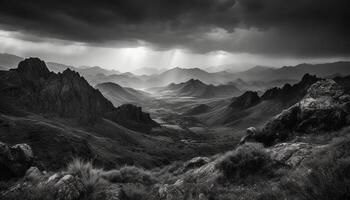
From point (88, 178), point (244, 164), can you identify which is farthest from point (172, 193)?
point (244, 164)

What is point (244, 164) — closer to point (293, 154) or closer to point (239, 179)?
point (239, 179)

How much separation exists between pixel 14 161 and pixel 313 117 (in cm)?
2094

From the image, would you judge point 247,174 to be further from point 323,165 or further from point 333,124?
point 333,124

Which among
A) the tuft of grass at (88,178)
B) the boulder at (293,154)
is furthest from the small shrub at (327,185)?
the tuft of grass at (88,178)

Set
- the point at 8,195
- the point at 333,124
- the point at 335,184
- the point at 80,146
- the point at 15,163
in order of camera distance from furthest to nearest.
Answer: the point at 80,146
the point at 333,124
the point at 15,163
the point at 8,195
the point at 335,184

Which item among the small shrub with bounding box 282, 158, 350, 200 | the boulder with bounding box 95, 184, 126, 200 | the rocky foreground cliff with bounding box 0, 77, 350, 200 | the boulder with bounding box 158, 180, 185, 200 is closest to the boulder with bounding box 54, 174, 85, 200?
the rocky foreground cliff with bounding box 0, 77, 350, 200

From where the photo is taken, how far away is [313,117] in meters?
19.7

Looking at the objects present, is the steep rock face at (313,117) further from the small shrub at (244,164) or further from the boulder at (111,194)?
the boulder at (111,194)

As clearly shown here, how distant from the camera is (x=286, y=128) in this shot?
68.2 feet

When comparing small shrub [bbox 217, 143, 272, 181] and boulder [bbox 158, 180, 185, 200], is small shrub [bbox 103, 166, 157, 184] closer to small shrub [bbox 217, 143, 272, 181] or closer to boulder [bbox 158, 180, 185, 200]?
boulder [bbox 158, 180, 185, 200]

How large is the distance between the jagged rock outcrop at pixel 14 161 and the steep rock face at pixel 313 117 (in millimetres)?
16592

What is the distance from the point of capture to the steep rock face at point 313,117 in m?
18.9

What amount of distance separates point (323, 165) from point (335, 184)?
183 cm

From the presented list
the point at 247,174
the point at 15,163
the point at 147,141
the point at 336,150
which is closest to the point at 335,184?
the point at 336,150
